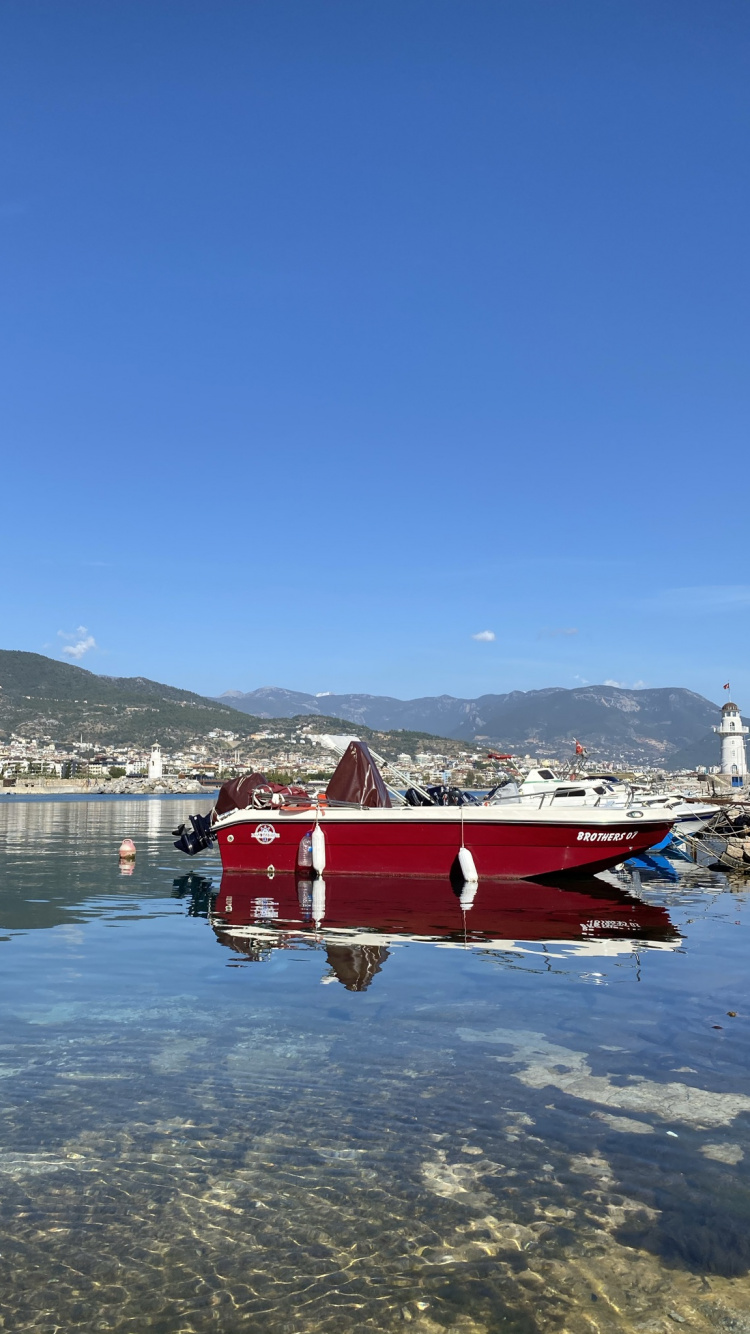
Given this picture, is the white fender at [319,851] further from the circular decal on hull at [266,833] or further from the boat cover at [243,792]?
the boat cover at [243,792]

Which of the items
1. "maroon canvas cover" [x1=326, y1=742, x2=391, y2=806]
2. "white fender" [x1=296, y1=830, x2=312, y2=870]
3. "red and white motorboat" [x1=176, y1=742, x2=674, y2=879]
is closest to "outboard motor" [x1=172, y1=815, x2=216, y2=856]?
"red and white motorboat" [x1=176, y1=742, x2=674, y2=879]

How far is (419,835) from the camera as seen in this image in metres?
24.2

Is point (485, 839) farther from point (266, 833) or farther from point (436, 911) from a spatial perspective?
point (266, 833)

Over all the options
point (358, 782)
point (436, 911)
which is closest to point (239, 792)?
point (358, 782)

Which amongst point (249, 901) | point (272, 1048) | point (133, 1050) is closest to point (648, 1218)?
point (272, 1048)

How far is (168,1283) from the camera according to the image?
4992mm

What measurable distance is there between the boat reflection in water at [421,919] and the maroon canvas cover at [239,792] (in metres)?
4.85

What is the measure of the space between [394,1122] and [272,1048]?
7.89 feet

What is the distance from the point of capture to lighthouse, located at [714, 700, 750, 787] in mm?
93500

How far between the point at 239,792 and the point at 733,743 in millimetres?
79840

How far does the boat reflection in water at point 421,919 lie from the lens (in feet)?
51.1

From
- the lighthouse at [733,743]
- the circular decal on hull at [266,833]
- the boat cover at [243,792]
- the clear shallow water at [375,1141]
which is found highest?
the lighthouse at [733,743]

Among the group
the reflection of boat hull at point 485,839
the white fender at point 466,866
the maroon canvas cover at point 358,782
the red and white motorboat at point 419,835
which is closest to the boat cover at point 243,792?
the red and white motorboat at point 419,835

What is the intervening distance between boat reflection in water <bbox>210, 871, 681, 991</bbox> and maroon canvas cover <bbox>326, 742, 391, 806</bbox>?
266 centimetres
